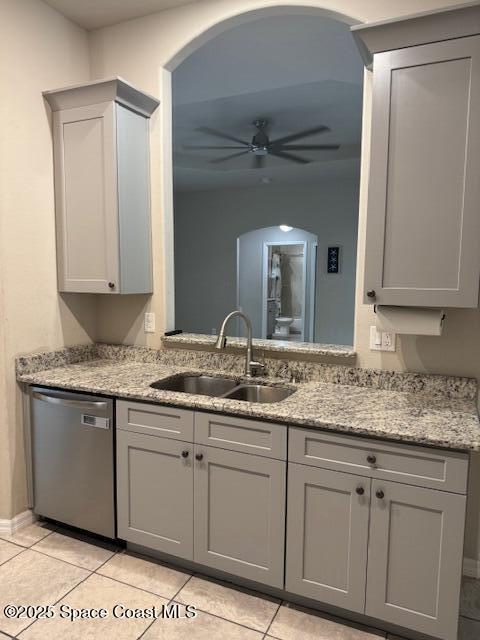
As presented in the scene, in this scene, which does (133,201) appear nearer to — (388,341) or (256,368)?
(256,368)

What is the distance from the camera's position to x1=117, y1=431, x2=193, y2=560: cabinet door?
208 centimetres

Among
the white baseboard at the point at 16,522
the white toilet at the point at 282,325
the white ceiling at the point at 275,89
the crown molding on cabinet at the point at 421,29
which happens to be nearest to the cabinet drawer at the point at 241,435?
the white baseboard at the point at 16,522

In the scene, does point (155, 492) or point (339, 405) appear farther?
point (155, 492)

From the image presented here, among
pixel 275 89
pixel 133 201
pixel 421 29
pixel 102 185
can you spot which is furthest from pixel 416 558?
pixel 275 89

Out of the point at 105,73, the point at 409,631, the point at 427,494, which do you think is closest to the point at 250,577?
the point at 409,631

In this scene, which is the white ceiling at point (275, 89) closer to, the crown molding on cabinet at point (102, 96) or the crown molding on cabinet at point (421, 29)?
the crown molding on cabinet at point (102, 96)

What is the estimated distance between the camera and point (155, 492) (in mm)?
2158

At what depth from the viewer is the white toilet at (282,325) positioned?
6.94 m

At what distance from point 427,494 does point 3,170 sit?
2.49 metres

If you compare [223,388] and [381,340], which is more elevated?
[381,340]

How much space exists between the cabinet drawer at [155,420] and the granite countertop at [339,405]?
1.9 inches

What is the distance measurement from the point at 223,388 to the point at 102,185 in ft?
4.32

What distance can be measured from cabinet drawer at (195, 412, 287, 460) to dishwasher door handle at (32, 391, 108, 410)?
0.55 metres

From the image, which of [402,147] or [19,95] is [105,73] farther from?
[402,147]
